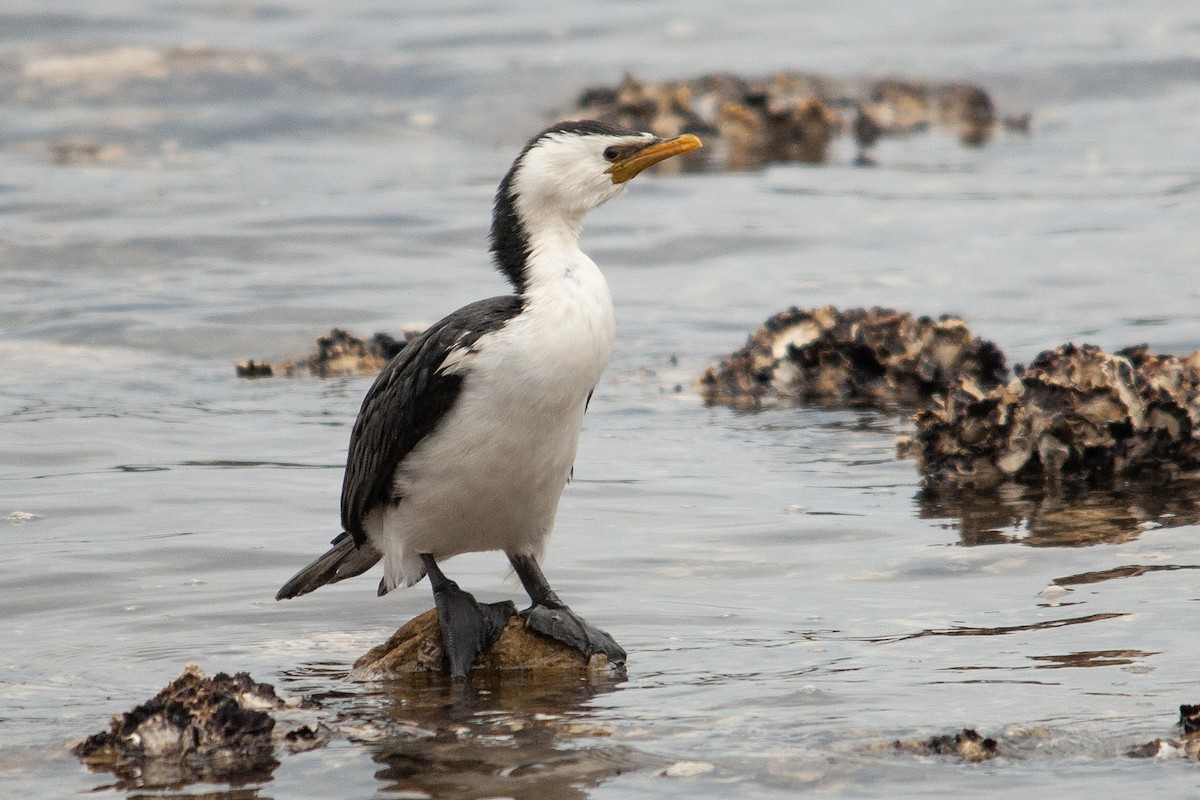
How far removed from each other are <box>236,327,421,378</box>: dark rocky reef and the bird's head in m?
5.18

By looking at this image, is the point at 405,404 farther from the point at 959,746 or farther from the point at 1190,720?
the point at 1190,720

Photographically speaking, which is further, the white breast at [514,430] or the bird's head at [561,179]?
the bird's head at [561,179]

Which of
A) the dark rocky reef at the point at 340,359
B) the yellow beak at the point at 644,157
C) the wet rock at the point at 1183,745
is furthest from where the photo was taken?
the dark rocky reef at the point at 340,359

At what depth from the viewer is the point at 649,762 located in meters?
5.02

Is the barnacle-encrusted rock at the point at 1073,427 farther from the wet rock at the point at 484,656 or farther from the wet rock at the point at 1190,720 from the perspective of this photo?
the wet rock at the point at 1190,720

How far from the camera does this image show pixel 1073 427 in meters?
8.38

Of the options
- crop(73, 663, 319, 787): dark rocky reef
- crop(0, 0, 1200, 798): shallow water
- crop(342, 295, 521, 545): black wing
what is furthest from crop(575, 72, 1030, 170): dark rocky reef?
crop(73, 663, 319, 787): dark rocky reef

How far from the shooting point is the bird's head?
20.6 ft

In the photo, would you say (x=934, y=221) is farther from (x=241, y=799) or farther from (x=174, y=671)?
(x=241, y=799)

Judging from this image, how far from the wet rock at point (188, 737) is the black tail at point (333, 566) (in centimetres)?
132

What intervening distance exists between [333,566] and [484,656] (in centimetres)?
76

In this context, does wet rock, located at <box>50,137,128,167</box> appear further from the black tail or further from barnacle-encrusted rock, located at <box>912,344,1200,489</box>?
the black tail

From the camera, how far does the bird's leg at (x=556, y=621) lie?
6.06 meters

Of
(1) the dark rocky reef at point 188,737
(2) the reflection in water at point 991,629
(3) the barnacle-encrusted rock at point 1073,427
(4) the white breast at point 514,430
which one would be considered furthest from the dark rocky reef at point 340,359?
(1) the dark rocky reef at point 188,737
